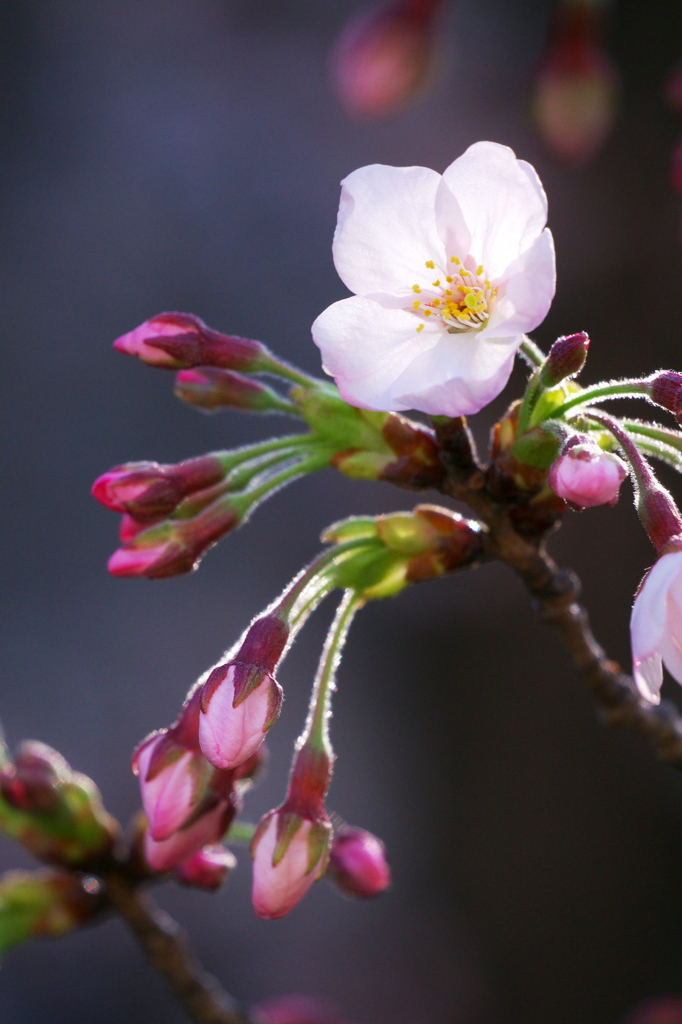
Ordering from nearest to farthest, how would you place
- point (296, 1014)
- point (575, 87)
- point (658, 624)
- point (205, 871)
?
point (658, 624), point (205, 871), point (296, 1014), point (575, 87)

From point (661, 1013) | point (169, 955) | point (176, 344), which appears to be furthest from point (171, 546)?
point (661, 1013)

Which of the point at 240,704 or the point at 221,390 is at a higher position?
the point at 221,390

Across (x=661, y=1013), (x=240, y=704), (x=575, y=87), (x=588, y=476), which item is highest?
(x=575, y=87)

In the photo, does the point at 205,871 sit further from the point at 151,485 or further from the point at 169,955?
the point at 151,485

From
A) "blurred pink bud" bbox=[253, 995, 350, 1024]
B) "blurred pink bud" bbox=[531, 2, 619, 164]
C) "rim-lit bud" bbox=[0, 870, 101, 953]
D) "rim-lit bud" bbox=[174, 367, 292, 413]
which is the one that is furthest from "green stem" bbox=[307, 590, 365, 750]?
"blurred pink bud" bbox=[531, 2, 619, 164]

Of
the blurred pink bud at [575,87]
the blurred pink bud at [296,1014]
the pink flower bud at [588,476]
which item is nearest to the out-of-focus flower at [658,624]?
the pink flower bud at [588,476]

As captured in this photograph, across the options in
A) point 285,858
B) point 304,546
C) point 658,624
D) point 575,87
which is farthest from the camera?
point 304,546

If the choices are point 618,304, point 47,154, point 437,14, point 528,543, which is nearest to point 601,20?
point 437,14
